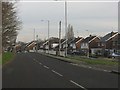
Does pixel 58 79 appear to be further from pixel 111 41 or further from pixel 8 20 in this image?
pixel 111 41

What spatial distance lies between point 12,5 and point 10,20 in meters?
2.88

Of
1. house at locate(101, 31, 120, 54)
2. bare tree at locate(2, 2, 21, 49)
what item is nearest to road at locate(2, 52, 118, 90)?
bare tree at locate(2, 2, 21, 49)

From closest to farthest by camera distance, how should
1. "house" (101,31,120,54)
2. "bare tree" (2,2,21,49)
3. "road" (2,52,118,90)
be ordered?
"road" (2,52,118,90)
"bare tree" (2,2,21,49)
"house" (101,31,120,54)

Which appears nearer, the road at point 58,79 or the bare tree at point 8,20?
the road at point 58,79

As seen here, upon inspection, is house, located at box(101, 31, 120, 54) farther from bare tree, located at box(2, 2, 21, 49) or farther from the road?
the road

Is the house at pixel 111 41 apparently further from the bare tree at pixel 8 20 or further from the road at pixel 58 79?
the road at pixel 58 79

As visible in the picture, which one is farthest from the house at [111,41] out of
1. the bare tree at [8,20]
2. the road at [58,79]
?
the road at [58,79]

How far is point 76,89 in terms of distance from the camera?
1481 cm

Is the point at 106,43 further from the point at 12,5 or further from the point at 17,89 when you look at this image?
the point at 17,89

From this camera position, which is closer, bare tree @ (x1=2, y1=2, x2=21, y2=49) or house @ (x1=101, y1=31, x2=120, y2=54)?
bare tree @ (x1=2, y1=2, x2=21, y2=49)

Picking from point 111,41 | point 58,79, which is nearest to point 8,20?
point 58,79

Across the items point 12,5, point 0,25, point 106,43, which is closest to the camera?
point 0,25

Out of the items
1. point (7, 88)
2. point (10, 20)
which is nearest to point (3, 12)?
point (10, 20)

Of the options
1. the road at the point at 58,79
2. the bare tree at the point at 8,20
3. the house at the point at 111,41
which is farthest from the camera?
the house at the point at 111,41
